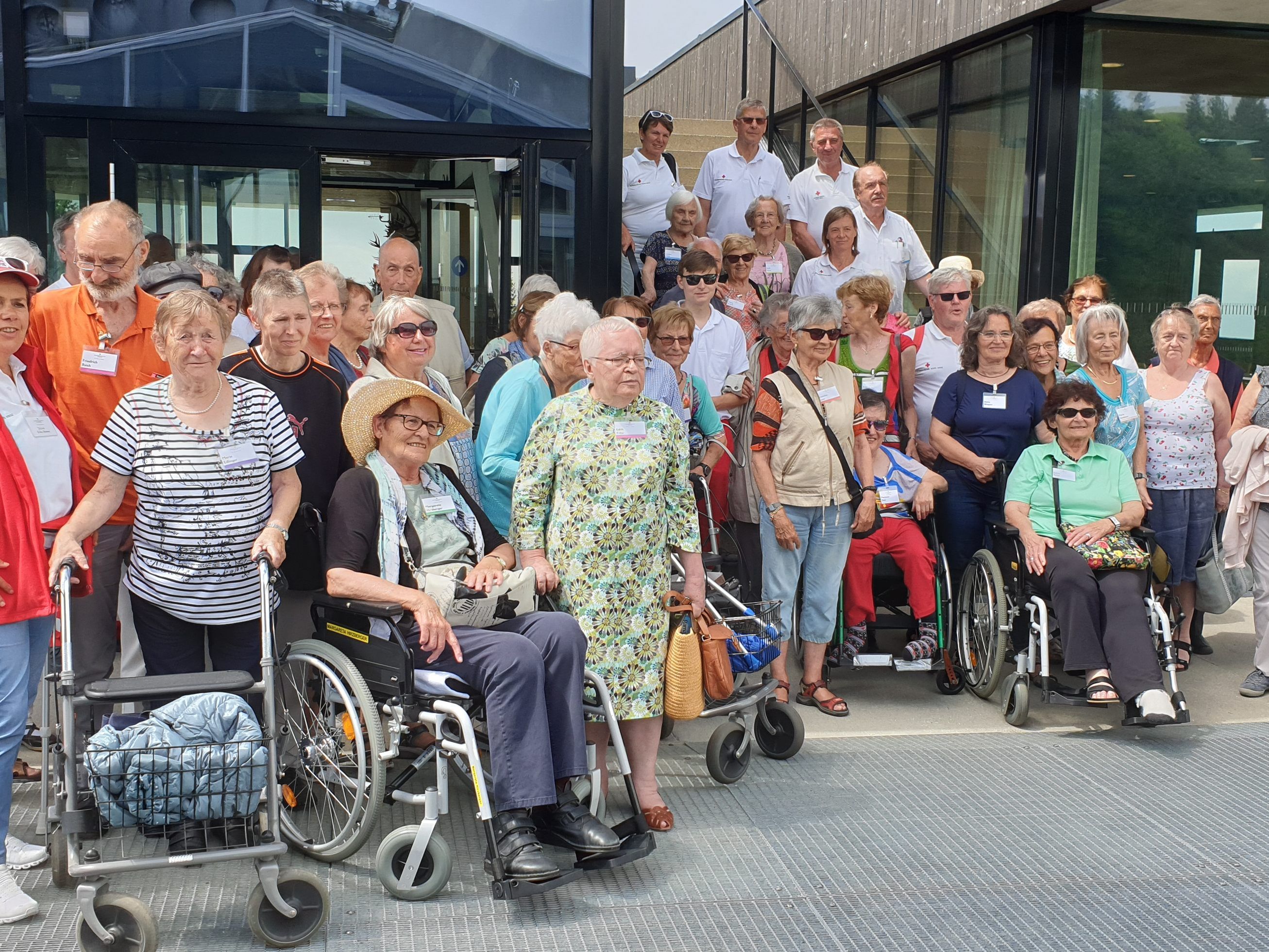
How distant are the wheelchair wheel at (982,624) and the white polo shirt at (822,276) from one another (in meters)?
2.05

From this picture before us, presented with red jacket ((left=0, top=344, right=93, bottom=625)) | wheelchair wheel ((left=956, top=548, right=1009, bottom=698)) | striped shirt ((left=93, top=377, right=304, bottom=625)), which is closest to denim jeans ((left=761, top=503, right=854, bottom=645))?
wheelchair wheel ((left=956, top=548, right=1009, bottom=698))

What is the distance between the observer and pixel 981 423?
A: 575cm

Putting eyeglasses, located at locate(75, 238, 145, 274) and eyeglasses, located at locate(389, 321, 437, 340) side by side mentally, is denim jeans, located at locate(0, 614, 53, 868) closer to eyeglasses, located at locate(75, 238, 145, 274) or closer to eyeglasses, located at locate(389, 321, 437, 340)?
eyeglasses, located at locate(75, 238, 145, 274)

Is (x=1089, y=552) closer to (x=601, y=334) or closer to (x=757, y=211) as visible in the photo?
(x=601, y=334)

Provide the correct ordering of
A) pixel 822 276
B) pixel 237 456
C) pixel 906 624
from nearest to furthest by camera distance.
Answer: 1. pixel 237 456
2. pixel 906 624
3. pixel 822 276

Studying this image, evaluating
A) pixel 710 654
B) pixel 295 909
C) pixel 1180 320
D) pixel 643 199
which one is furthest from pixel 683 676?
pixel 643 199

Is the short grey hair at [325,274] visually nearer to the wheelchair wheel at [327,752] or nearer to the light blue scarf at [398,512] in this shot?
the light blue scarf at [398,512]

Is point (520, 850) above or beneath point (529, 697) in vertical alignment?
beneath

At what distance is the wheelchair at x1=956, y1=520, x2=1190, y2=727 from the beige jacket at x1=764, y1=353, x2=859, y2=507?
800mm

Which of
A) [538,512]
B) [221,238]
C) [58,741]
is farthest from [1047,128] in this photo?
[58,741]

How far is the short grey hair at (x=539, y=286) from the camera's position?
593 centimetres

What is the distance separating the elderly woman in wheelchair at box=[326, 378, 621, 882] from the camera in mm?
3553

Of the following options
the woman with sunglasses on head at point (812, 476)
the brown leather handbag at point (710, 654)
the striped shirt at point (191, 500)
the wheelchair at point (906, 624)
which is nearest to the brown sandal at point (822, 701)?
the woman with sunglasses on head at point (812, 476)

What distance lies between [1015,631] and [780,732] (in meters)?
1.26
